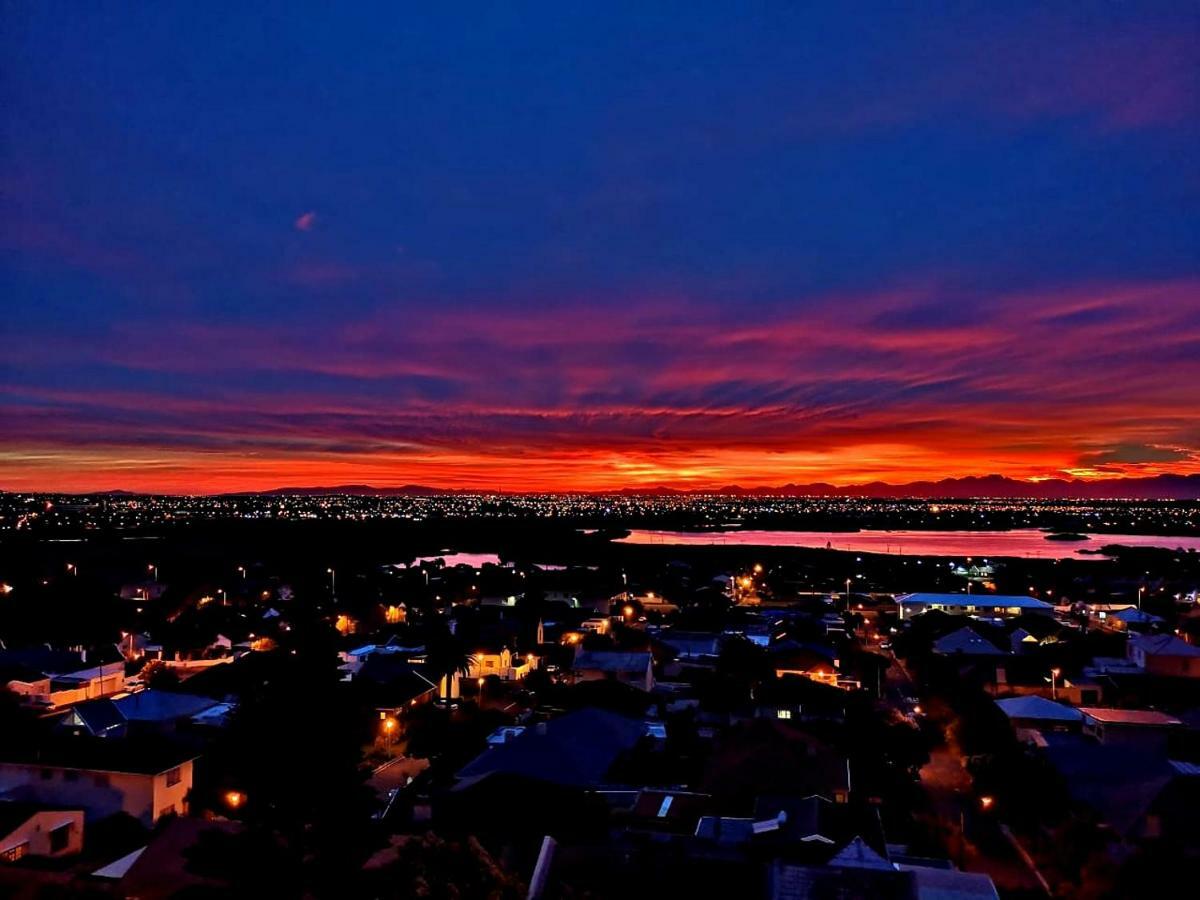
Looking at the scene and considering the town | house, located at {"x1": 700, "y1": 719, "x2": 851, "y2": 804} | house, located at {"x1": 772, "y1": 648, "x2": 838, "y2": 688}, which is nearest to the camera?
the town

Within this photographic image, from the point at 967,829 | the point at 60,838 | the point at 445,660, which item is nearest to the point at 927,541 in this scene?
the point at 445,660

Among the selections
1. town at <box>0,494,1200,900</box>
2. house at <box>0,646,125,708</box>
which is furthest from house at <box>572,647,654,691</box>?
house at <box>0,646,125,708</box>

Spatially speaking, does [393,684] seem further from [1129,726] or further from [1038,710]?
[1129,726]

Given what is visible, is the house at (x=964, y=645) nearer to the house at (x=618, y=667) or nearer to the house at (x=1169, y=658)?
the house at (x=1169, y=658)

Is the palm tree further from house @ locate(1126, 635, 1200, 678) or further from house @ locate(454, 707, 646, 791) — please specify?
house @ locate(1126, 635, 1200, 678)

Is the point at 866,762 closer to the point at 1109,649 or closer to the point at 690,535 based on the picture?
the point at 1109,649

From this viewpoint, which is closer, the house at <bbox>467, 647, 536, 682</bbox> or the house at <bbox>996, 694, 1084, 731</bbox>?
the house at <bbox>996, 694, 1084, 731</bbox>

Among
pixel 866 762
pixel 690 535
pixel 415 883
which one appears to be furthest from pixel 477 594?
pixel 690 535
